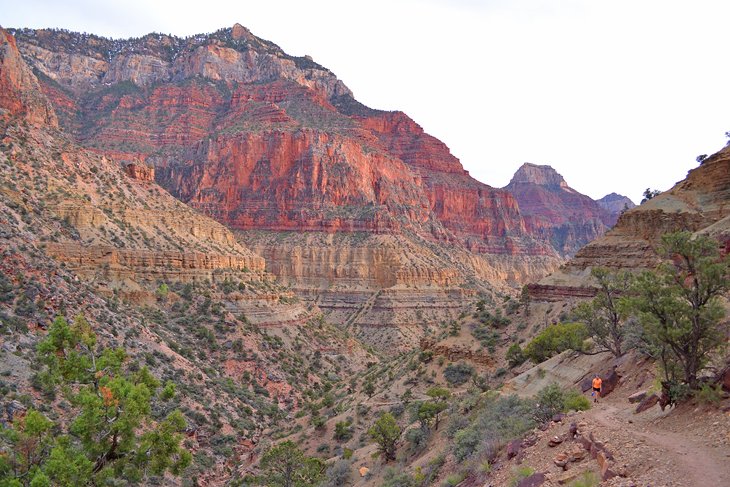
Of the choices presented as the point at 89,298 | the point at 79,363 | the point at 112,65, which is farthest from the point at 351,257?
the point at 112,65

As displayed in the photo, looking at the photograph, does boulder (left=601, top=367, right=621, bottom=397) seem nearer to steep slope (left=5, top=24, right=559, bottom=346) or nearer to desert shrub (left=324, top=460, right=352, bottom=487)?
desert shrub (left=324, top=460, right=352, bottom=487)

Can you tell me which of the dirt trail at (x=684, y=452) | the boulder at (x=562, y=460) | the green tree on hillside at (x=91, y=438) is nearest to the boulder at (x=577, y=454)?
the boulder at (x=562, y=460)

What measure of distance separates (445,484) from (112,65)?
188023 mm

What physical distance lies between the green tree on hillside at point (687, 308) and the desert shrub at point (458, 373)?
79.4ft

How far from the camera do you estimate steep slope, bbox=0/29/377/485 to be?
36406mm

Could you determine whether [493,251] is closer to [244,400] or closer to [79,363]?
[244,400]

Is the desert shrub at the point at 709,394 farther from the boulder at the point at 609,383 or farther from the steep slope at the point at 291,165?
the steep slope at the point at 291,165

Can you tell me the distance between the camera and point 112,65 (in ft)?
580

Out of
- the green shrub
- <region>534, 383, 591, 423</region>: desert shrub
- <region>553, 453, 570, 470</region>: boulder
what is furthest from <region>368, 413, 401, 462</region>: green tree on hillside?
<region>553, 453, 570, 470</region>: boulder

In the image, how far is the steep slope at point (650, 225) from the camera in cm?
3788

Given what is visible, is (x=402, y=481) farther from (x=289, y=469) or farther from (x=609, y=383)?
(x=289, y=469)

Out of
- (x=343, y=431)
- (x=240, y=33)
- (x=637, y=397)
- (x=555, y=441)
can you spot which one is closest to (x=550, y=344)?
(x=343, y=431)

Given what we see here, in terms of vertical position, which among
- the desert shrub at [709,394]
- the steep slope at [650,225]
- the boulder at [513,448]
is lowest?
the boulder at [513,448]

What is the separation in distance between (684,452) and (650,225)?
3242cm
